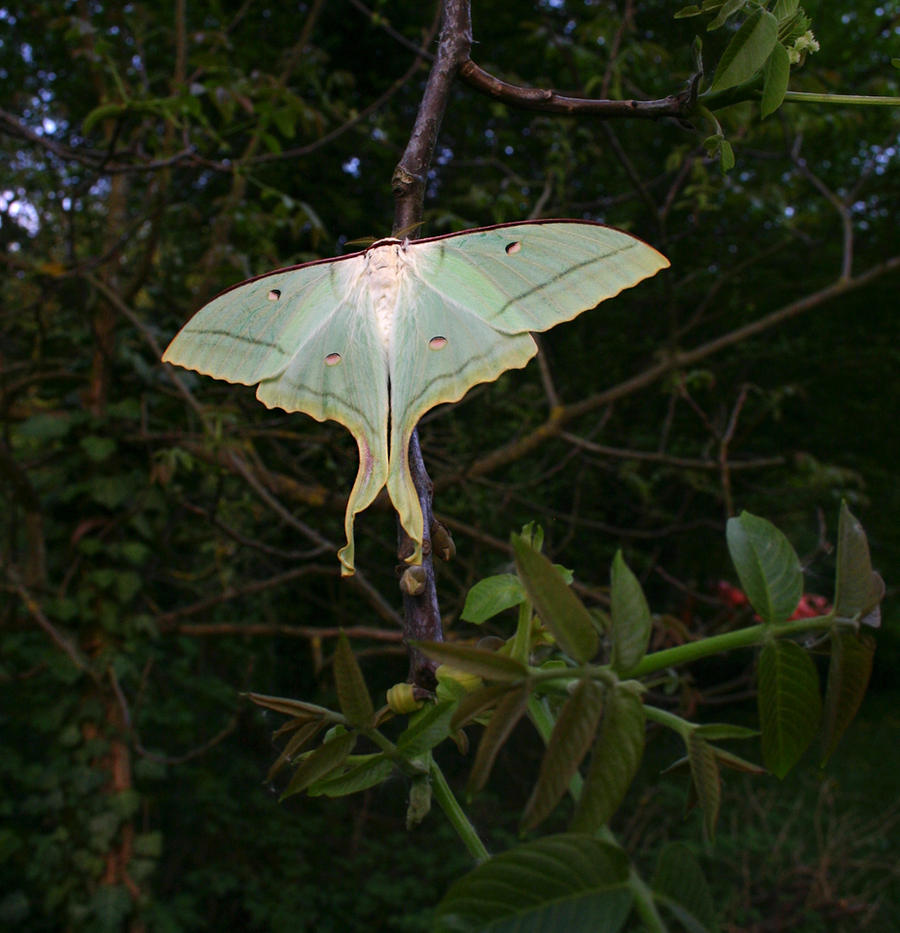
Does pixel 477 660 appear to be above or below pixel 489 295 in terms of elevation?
below

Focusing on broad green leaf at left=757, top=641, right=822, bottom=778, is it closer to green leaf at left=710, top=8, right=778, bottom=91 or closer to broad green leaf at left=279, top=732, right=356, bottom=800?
broad green leaf at left=279, top=732, right=356, bottom=800

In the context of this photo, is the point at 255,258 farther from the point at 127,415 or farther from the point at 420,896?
the point at 420,896

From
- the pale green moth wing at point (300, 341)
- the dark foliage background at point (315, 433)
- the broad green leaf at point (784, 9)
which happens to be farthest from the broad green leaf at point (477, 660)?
the dark foliage background at point (315, 433)

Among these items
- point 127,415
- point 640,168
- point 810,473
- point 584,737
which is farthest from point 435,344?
point 640,168

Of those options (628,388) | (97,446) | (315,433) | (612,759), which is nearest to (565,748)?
(612,759)

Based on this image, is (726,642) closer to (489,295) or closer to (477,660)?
(477,660)

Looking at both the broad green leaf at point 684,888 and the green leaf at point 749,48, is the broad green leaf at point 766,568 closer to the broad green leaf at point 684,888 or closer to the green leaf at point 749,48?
the broad green leaf at point 684,888
